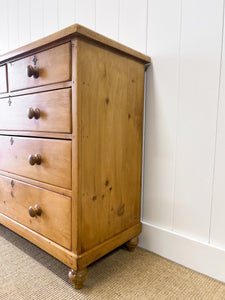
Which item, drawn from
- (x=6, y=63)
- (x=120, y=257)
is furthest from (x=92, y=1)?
(x=120, y=257)

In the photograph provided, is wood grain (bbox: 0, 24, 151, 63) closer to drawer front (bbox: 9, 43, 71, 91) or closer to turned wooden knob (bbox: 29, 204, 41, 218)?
drawer front (bbox: 9, 43, 71, 91)

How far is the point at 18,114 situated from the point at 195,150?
0.76 meters

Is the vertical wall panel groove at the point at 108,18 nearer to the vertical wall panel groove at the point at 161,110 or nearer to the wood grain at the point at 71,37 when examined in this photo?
the vertical wall panel groove at the point at 161,110

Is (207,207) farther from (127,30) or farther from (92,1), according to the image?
(92,1)

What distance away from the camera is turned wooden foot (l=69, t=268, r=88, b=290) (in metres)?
0.80

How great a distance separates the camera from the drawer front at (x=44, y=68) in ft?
2.49

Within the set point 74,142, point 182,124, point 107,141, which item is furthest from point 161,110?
point 74,142

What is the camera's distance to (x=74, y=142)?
76 cm

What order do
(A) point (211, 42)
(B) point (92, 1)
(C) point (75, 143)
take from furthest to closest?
(B) point (92, 1)
(A) point (211, 42)
(C) point (75, 143)

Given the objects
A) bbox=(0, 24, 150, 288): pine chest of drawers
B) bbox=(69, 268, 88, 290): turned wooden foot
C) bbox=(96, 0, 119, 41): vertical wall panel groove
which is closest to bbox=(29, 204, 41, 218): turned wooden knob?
bbox=(0, 24, 150, 288): pine chest of drawers

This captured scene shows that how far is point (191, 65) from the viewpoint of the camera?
3.01 ft

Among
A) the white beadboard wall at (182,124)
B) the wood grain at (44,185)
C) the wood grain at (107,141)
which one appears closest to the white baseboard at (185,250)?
the white beadboard wall at (182,124)

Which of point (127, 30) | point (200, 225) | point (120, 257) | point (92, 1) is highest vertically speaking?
point (92, 1)

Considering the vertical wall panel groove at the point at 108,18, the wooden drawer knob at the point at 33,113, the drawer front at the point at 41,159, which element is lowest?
the drawer front at the point at 41,159
